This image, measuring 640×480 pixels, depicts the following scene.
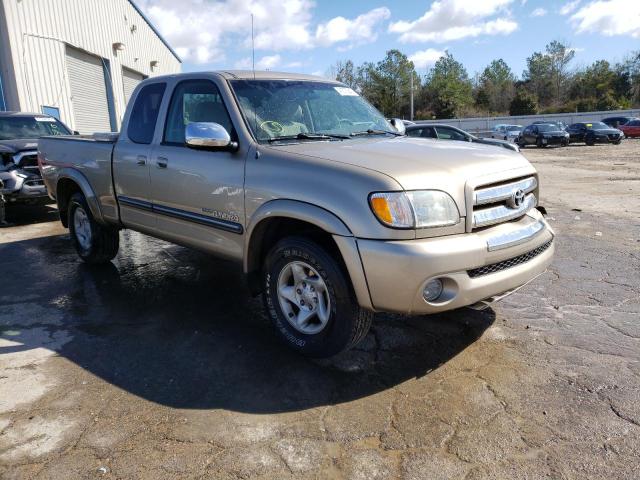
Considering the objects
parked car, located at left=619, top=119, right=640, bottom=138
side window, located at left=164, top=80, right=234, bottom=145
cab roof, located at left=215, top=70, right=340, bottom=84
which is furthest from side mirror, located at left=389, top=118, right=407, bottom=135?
parked car, located at left=619, top=119, right=640, bottom=138

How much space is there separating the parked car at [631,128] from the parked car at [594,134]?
4843mm

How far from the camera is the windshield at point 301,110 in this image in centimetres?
391

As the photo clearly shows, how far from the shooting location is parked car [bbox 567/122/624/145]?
3095 centimetres

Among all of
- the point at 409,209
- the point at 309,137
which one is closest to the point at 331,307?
the point at 409,209

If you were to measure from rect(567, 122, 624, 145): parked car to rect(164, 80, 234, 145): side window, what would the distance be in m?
32.6

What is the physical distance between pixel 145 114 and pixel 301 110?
1643mm

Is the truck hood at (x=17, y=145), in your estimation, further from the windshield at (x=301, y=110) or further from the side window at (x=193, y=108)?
the windshield at (x=301, y=110)

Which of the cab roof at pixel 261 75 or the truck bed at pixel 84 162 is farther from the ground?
the cab roof at pixel 261 75

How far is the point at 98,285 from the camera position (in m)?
5.38

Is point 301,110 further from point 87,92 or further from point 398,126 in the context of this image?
point 87,92

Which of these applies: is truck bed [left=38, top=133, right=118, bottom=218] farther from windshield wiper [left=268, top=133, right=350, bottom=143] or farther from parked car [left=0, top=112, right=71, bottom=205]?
parked car [left=0, top=112, right=71, bottom=205]

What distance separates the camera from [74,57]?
18.1 m

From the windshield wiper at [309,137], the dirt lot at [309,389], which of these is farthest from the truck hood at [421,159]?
the dirt lot at [309,389]

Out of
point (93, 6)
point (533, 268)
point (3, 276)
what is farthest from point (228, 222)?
point (93, 6)
